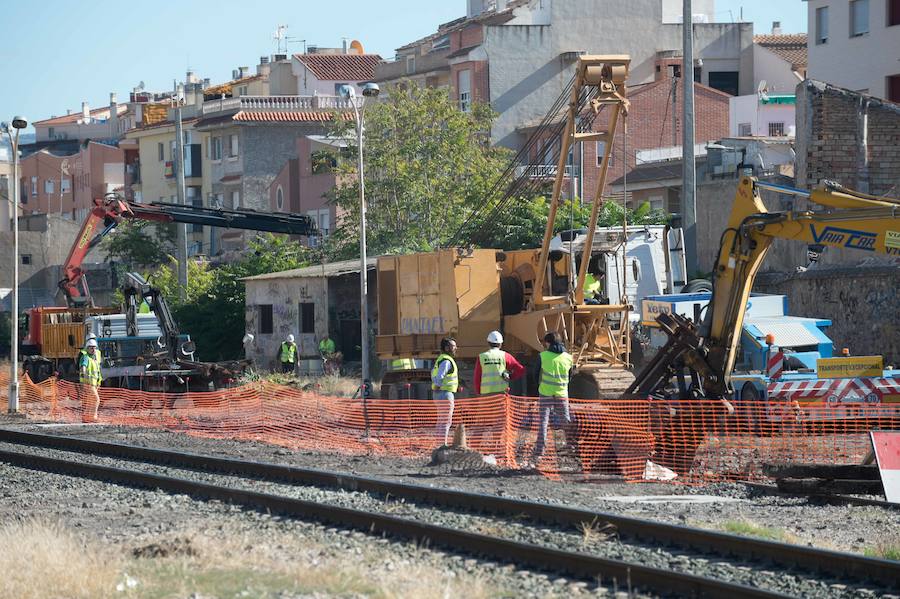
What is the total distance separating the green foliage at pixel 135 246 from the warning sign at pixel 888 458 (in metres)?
55.5

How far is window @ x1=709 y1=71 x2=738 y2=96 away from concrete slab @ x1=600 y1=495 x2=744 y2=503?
53389mm

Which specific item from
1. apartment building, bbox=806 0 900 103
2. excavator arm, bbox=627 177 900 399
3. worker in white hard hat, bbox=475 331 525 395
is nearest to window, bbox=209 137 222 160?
apartment building, bbox=806 0 900 103

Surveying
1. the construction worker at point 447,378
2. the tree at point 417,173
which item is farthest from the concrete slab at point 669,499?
the tree at point 417,173

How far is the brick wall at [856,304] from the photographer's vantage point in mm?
29484

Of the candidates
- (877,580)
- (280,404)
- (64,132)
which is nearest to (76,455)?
(280,404)

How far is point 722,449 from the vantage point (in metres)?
18.2

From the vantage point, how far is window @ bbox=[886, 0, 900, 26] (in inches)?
1905

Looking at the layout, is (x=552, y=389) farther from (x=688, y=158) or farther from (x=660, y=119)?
(x=660, y=119)

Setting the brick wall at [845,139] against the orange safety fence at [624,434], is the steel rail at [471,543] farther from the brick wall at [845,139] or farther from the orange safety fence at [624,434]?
the brick wall at [845,139]

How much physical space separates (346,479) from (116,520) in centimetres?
305

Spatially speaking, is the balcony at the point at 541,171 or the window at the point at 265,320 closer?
the balcony at the point at 541,171

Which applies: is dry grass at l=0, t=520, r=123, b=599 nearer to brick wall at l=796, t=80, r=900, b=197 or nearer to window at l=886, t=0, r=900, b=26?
brick wall at l=796, t=80, r=900, b=197

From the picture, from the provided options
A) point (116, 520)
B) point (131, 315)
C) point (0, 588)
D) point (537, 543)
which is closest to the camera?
point (0, 588)

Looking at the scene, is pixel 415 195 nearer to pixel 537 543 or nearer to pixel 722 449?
pixel 722 449
